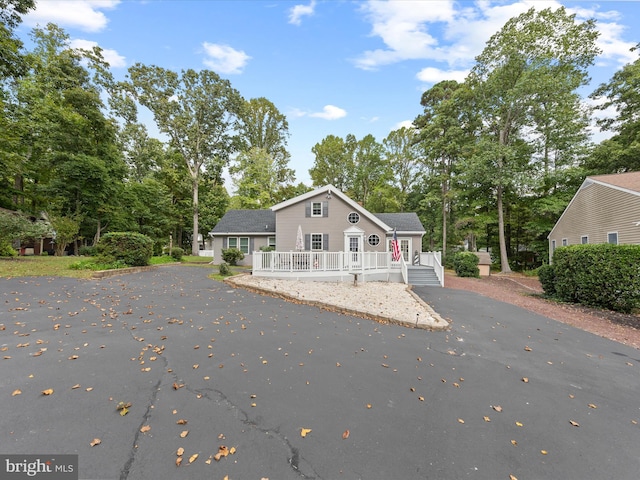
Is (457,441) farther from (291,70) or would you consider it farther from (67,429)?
(291,70)

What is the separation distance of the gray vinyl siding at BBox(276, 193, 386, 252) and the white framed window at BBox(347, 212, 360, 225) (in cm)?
19

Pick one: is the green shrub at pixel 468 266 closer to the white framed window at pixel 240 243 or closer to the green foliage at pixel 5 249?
the white framed window at pixel 240 243

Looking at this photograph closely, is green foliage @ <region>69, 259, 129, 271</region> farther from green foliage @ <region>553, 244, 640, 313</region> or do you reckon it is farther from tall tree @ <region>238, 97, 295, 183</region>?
tall tree @ <region>238, 97, 295, 183</region>

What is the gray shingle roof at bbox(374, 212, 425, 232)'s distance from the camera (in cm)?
1973

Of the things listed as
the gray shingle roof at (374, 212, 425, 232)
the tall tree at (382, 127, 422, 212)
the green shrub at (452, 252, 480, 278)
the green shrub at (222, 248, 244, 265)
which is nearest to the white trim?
the gray shingle roof at (374, 212, 425, 232)

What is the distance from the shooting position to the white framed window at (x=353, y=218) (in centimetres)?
1747

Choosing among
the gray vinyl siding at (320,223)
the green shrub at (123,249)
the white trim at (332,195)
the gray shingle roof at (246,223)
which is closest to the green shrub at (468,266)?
the white trim at (332,195)

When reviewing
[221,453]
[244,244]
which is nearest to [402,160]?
[244,244]

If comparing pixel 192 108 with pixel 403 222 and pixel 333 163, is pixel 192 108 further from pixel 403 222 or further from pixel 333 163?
pixel 403 222

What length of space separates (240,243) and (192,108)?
55.3ft

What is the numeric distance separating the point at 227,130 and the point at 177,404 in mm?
31033

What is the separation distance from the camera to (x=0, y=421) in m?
2.52

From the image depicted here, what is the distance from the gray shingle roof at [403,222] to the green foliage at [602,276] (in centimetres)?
992

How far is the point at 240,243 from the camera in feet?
68.5
